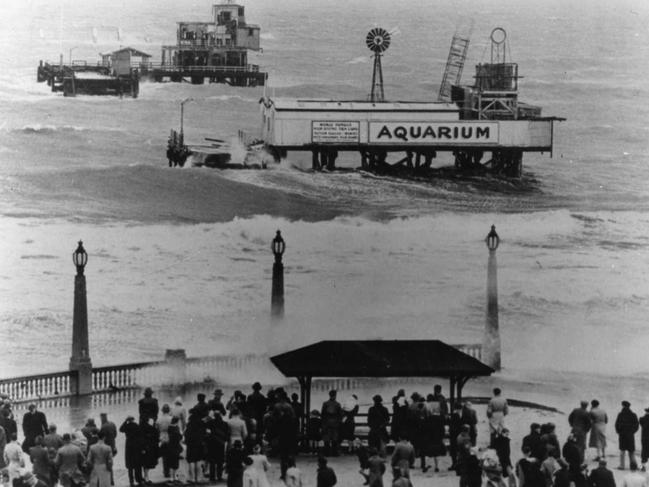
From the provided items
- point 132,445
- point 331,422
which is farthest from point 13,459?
point 331,422

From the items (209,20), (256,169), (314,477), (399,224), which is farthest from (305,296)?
(314,477)

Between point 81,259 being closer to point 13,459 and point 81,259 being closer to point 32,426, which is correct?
point 32,426

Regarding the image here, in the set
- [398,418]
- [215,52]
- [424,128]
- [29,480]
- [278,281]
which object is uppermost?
[215,52]

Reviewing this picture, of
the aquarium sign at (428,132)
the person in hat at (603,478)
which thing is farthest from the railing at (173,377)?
the person in hat at (603,478)

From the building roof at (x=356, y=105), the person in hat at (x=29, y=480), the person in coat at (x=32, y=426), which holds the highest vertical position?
the building roof at (x=356, y=105)

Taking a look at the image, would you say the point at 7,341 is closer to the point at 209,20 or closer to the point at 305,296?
the point at 305,296

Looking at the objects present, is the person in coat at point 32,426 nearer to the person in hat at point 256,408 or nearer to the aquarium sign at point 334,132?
the person in hat at point 256,408

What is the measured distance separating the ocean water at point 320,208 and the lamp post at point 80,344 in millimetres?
2597

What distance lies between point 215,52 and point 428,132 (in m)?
5.09

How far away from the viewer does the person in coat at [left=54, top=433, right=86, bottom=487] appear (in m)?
16.5

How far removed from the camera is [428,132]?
102ft

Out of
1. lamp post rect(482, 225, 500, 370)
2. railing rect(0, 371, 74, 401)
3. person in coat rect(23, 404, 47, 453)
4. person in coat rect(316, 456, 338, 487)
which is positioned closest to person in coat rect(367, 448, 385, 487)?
person in coat rect(316, 456, 338, 487)

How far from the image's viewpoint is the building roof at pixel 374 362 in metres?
19.5

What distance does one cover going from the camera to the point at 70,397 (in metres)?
22.6
